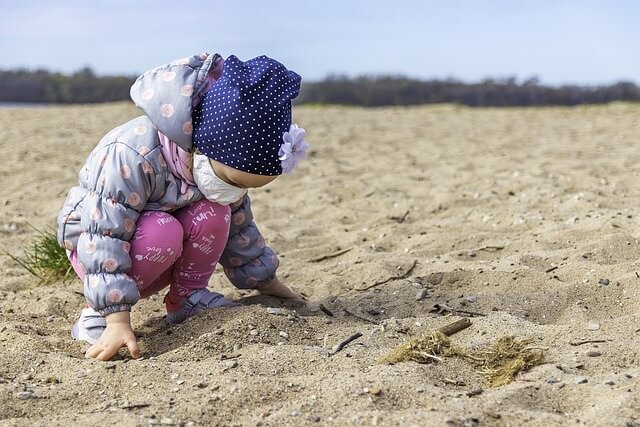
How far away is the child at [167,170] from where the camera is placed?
2730mm

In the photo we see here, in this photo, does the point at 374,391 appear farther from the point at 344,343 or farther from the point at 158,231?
the point at 158,231

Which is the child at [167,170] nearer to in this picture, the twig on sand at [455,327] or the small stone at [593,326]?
the twig on sand at [455,327]

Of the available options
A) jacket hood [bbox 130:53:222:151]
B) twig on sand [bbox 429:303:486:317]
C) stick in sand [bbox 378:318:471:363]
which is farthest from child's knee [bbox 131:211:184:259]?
twig on sand [bbox 429:303:486:317]

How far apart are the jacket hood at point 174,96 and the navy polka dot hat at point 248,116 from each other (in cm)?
4

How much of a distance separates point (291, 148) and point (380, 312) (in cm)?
81

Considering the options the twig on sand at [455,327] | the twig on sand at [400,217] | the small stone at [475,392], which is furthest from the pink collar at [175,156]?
the twig on sand at [400,217]

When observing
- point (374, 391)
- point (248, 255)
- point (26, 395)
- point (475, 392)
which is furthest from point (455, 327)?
point (26, 395)

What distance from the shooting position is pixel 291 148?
8.96 feet

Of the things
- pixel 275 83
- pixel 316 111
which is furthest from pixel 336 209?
pixel 316 111

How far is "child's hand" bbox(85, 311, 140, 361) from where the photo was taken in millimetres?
2695

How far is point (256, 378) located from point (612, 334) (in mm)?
1154

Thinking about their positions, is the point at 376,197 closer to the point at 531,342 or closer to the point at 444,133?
the point at 531,342

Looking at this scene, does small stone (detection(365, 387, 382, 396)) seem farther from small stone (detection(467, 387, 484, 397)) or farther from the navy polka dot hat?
the navy polka dot hat

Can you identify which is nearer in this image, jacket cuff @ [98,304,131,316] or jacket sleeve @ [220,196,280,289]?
jacket cuff @ [98,304,131,316]
